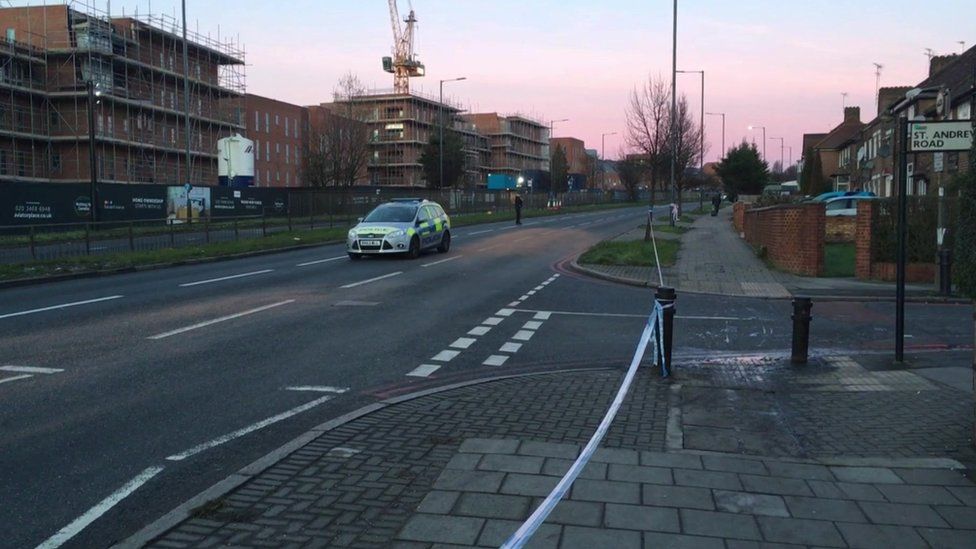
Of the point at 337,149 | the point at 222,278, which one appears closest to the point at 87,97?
the point at 337,149

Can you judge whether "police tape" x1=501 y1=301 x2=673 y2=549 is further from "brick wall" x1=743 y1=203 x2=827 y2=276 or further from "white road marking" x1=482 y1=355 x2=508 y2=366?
"brick wall" x1=743 y1=203 x2=827 y2=276

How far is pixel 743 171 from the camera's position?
70.1m

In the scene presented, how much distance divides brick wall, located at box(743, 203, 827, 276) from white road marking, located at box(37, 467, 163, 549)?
54.6 ft

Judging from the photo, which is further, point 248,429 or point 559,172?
point 559,172

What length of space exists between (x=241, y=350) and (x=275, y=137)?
250 ft

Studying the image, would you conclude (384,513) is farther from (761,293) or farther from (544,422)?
(761,293)

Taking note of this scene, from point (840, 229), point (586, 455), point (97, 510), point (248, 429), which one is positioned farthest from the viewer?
point (840, 229)

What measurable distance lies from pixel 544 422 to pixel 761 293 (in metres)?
11.0

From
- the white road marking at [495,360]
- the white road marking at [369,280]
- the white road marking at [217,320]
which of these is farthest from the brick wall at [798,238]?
the white road marking at [495,360]

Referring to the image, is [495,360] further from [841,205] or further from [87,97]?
[87,97]

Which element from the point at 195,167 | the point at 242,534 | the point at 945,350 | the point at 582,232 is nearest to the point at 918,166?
the point at 582,232

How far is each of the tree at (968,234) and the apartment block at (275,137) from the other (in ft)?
243

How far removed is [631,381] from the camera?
26.3ft

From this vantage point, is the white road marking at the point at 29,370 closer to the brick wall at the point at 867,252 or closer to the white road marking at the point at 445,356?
the white road marking at the point at 445,356
